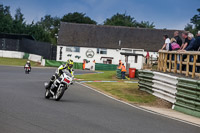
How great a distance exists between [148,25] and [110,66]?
70.6m

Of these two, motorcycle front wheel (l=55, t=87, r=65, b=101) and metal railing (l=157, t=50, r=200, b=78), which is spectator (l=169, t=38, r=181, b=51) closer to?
metal railing (l=157, t=50, r=200, b=78)

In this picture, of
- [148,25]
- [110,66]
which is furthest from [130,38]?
[148,25]

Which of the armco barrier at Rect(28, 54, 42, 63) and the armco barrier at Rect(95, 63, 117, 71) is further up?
the armco barrier at Rect(28, 54, 42, 63)

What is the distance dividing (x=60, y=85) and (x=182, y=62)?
4.90 m

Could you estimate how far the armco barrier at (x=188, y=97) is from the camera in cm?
1268

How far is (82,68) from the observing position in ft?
187

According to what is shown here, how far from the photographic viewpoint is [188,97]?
13.2 metres

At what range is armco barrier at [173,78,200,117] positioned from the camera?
12.7m

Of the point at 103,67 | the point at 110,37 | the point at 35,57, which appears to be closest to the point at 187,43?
the point at 103,67

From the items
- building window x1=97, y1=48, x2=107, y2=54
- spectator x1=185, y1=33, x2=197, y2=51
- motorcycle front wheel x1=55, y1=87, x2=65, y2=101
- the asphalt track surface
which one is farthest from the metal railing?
building window x1=97, y1=48, x2=107, y2=54

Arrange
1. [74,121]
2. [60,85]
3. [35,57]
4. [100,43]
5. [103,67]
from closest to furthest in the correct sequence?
[74,121]
[60,85]
[103,67]
[35,57]
[100,43]

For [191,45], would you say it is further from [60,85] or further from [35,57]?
[35,57]

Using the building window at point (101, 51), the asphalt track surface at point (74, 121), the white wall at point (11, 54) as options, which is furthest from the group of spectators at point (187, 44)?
the white wall at point (11, 54)

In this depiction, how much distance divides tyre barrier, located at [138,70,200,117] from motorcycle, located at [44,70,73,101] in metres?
3.79
